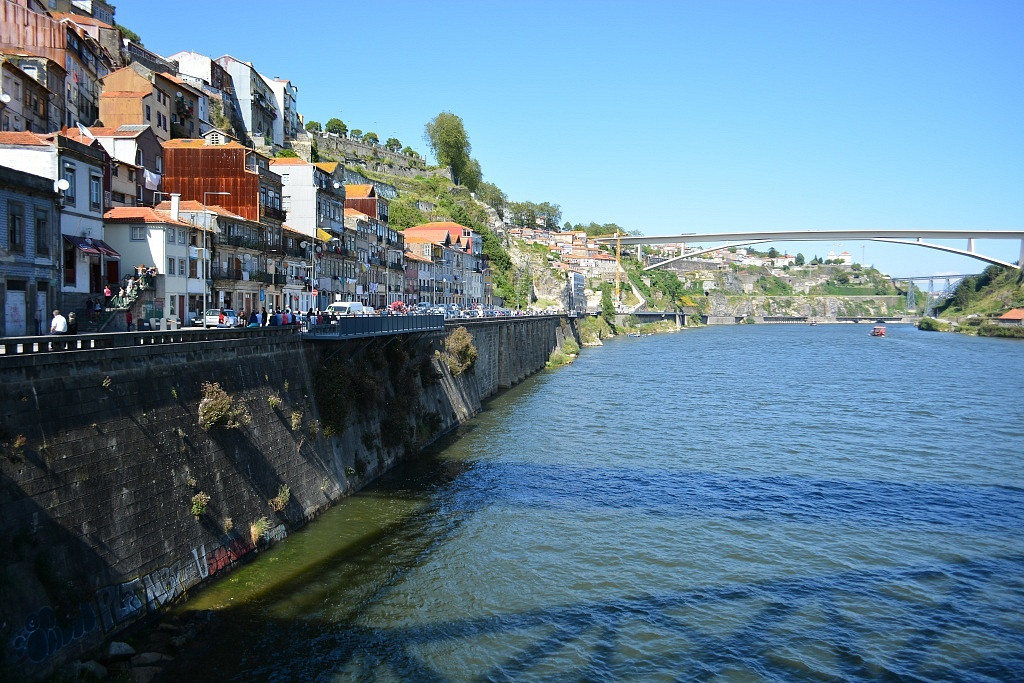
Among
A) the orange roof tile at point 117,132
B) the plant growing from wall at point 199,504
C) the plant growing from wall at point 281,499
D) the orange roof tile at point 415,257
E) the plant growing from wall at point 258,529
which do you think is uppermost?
the orange roof tile at point 117,132

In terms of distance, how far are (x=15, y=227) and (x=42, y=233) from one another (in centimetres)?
127

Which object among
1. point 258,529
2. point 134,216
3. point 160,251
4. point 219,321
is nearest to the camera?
point 258,529

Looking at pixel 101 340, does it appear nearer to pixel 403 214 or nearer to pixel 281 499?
pixel 281 499

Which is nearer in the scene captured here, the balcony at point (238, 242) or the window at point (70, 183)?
the window at point (70, 183)

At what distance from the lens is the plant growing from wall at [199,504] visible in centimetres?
1570

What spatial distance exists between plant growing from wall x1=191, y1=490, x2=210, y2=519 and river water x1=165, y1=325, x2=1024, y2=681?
5.12ft

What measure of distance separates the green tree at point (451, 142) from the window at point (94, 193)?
334 feet

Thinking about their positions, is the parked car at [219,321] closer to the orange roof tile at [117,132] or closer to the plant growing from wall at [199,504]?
the plant growing from wall at [199,504]

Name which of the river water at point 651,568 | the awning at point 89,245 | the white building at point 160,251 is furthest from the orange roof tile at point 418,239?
the awning at point 89,245

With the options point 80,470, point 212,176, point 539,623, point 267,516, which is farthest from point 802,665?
point 212,176

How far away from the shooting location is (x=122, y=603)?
43.5 ft

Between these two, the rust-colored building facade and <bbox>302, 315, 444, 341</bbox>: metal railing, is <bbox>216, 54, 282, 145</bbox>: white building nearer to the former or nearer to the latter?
the rust-colored building facade

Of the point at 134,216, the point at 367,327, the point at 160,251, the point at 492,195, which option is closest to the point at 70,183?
the point at 134,216

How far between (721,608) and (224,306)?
28128 mm
